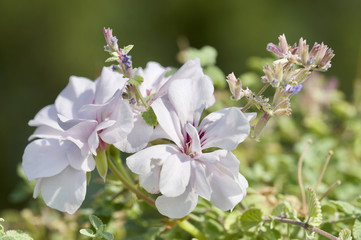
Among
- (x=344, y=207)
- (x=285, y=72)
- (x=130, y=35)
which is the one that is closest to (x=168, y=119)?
(x=285, y=72)

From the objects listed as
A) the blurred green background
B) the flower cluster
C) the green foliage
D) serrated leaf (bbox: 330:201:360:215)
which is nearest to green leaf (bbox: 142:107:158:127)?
the flower cluster

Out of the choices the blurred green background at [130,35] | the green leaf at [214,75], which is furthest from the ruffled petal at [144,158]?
the blurred green background at [130,35]

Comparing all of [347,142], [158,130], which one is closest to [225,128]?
[158,130]

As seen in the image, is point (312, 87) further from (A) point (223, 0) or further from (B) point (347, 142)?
(A) point (223, 0)

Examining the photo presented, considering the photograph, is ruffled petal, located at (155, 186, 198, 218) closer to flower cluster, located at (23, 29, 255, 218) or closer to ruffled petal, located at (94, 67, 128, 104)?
flower cluster, located at (23, 29, 255, 218)

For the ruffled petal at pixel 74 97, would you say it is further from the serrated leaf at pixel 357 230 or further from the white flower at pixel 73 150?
the serrated leaf at pixel 357 230

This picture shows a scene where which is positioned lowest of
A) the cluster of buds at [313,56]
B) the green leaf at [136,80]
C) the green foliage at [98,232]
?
the green foliage at [98,232]

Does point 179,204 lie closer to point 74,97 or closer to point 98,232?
point 98,232
